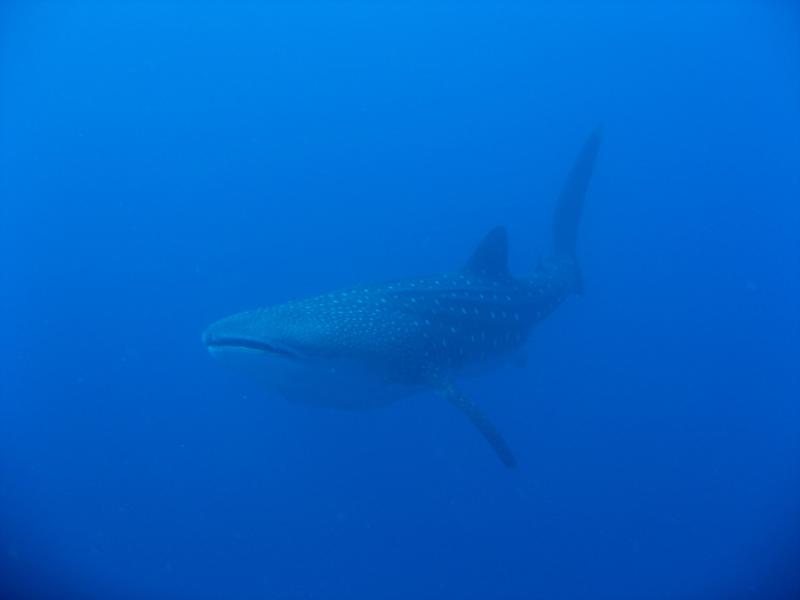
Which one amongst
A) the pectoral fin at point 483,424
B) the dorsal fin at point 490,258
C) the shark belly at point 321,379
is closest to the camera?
the shark belly at point 321,379

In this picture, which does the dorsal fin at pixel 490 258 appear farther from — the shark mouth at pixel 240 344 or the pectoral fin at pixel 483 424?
the shark mouth at pixel 240 344

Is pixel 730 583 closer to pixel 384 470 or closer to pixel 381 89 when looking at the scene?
pixel 384 470

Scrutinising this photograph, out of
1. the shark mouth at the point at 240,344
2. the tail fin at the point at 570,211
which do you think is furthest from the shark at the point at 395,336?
the tail fin at the point at 570,211

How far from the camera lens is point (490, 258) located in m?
6.63

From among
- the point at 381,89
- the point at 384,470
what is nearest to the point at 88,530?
the point at 384,470

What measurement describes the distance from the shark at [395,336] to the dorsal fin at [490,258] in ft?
0.04

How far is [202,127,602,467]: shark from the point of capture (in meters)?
4.34

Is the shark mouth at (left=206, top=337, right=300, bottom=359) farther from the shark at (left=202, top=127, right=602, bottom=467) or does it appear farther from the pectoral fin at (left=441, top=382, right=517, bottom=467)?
the pectoral fin at (left=441, top=382, right=517, bottom=467)

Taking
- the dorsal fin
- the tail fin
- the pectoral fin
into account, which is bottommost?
the pectoral fin

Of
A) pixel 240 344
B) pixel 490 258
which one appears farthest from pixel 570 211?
pixel 240 344

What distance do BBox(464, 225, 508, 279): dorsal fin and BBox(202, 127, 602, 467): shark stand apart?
0.04ft

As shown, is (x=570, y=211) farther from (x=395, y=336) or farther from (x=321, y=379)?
(x=321, y=379)

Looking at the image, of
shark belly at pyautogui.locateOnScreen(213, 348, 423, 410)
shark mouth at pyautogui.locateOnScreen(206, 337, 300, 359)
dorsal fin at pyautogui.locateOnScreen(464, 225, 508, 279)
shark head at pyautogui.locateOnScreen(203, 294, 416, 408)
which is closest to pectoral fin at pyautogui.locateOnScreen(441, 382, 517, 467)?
shark belly at pyautogui.locateOnScreen(213, 348, 423, 410)

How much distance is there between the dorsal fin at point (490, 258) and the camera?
6.51 meters
